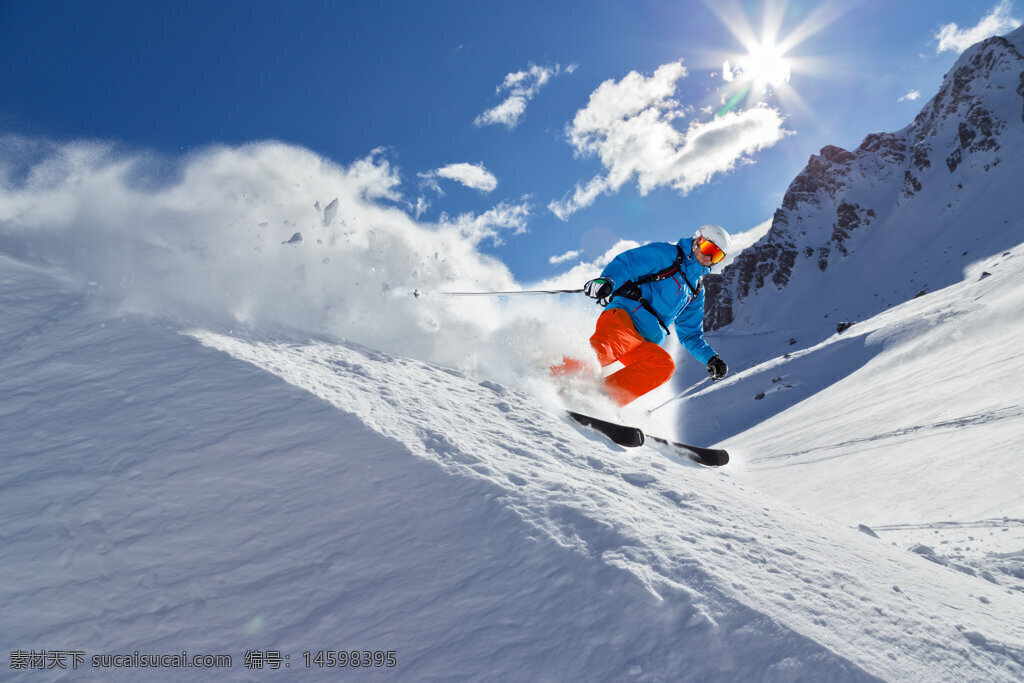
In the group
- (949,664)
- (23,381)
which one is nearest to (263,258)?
(23,381)

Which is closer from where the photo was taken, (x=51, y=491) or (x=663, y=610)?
(x=663, y=610)

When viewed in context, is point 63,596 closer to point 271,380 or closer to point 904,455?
point 271,380

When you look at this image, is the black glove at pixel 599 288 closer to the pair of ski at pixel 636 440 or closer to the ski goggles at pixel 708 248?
the ski goggles at pixel 708 248

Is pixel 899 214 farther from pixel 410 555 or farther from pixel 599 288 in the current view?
pixel 410 555

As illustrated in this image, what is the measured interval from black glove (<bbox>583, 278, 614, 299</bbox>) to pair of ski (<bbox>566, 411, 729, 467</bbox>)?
81.0 inches

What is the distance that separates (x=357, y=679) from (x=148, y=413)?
2838 millimetres

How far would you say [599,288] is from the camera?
7.38 metres

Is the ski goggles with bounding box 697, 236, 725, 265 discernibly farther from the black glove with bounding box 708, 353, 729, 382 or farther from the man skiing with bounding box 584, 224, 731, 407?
the black glove with bounding box 708, 353, 729, 382

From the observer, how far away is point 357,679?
80.4 inches

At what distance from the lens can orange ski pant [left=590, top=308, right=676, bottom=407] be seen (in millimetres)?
7441


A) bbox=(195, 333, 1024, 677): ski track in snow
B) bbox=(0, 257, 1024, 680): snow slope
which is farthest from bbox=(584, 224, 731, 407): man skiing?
bbox=(0, 257, 1024, 680): snow slope

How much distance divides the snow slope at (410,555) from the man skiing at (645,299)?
3283 millimetres

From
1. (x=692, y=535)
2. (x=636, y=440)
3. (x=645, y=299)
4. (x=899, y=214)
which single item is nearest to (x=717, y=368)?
(x=645, y=299)

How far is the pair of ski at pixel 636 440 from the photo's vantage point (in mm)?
5574
